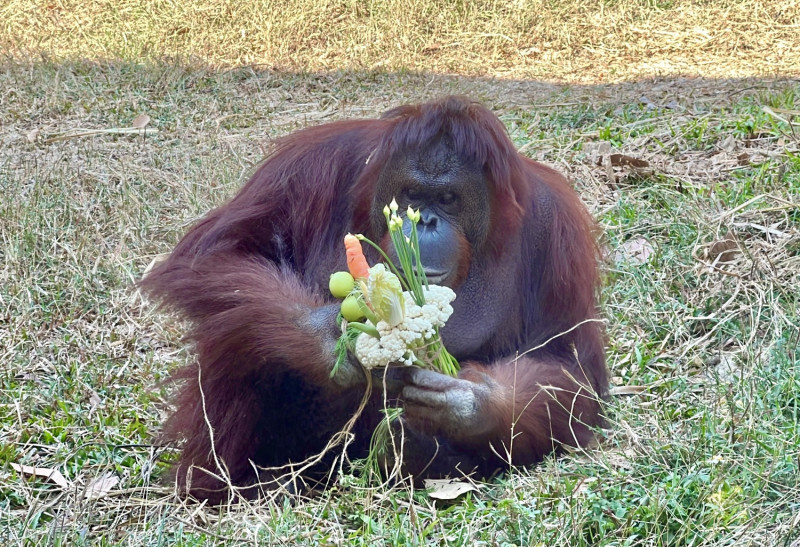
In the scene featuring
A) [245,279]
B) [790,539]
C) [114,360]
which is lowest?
[114,360]

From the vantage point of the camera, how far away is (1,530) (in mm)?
2514

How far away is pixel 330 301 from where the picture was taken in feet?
9.71

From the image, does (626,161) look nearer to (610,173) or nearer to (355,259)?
(610,173)

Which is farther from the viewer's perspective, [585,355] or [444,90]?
[444,90]

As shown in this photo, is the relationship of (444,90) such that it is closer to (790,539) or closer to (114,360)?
(114,360)

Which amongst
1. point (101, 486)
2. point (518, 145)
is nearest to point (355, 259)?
point (101, 486)

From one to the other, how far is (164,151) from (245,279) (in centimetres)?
303

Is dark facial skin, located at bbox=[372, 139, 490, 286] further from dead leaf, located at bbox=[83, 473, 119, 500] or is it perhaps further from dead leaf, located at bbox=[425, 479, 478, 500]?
dead leaf, located at bbox=[83, 473, 119, 500]

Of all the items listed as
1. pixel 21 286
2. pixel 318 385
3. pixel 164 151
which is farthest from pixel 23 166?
pixel 318 385

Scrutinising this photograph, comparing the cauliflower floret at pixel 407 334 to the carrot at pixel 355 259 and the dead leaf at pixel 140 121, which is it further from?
the dead leaf at pixel 140 121

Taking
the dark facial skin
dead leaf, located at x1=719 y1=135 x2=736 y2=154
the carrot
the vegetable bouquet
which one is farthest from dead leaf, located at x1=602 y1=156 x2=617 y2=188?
the carrot

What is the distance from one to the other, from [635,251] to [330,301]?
1.71m

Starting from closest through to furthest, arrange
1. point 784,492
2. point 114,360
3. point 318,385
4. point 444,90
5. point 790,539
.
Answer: point 790,539, point 784,492, point 318,385, point 114,360, point 444,90

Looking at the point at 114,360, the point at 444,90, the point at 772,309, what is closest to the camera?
the point at 772,309
